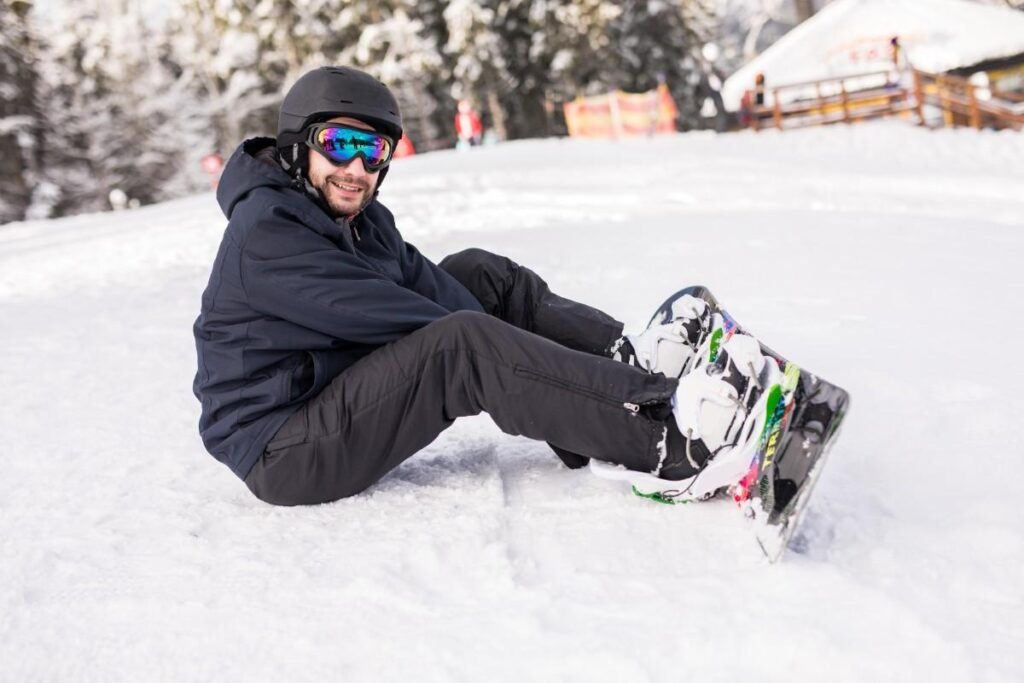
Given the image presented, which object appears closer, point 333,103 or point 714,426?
point 714,426

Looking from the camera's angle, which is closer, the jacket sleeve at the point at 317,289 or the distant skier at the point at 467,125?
the jacket sleeve at the point at 317,289

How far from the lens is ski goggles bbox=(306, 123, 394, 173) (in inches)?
106

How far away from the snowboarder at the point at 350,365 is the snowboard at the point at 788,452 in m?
0.10

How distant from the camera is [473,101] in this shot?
33.0 meters

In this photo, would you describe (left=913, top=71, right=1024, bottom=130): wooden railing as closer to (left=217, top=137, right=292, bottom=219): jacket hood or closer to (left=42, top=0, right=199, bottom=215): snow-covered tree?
(left=217, top=137, right=292, bottom=219): jacket hood

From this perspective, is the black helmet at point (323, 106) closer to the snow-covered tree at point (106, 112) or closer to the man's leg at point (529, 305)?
the man's leg at point (529, 305)

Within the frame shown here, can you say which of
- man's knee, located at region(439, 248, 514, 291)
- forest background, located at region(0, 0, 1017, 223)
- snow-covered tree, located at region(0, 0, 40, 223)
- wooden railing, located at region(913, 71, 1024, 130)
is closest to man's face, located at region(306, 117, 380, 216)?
man's knee, located at region(439, 248, 514, 291)

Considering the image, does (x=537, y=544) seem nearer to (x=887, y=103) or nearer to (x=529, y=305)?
(x=529, y=305)

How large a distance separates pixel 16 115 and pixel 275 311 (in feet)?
112

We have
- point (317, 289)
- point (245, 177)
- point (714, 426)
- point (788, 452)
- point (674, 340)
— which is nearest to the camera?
point (788, 452)

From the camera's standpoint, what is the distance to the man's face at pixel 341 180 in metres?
2.70

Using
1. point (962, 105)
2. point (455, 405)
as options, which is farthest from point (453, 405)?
point (962, 105)

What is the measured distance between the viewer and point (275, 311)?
7.92 ft

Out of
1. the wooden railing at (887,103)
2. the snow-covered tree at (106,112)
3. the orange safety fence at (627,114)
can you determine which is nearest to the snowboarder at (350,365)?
the wooden railing at (887,103)
